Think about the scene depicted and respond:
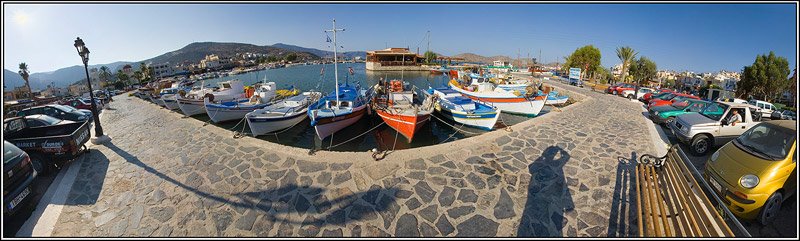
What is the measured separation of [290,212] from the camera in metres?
5.32

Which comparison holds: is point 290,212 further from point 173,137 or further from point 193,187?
point 173,137

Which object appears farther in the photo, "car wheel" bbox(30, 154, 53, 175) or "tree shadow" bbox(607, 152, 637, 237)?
"car wheel" bbox(30, 154, 53, 175)

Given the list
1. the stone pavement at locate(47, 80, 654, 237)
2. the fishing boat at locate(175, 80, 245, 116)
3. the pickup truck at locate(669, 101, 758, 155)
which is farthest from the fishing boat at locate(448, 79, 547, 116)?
the fishing boat at locate(175, 80, 245, 116)

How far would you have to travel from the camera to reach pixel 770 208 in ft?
15.5

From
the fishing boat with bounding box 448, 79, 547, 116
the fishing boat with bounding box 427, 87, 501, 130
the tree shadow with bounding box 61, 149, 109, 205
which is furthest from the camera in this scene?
the fishing boat with bounding box 448, 79, 547, 116

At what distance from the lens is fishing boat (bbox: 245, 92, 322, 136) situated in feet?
43.2

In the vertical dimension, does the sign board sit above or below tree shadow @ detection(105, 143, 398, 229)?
above

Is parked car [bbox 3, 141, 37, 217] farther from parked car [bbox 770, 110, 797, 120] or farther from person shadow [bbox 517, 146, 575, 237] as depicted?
parked car [bbox 770, 110, 797, 120]

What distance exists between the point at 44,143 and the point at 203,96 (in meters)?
15.3

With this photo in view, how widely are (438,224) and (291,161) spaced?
4613mm

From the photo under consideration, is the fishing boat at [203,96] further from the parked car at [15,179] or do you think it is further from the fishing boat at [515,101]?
the fishing boat at [515,101]

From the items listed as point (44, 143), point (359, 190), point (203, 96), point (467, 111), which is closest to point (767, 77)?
point (467, 111)

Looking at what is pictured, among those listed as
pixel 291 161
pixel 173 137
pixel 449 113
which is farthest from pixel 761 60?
pixel 173 137

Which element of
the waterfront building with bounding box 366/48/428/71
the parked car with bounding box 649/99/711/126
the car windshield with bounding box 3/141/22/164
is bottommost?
the car windshield with bounding box 3/141/22/164
